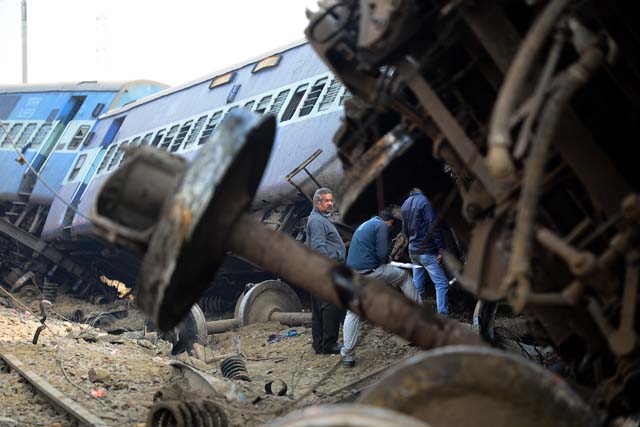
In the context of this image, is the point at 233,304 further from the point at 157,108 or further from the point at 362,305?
the point at 362,305

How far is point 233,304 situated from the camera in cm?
1628

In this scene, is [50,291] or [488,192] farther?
[50,291]

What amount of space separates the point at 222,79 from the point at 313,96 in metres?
4.17

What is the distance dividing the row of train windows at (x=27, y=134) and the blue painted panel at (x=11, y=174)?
12.3 inches

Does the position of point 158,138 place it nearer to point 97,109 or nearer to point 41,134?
point 97,109

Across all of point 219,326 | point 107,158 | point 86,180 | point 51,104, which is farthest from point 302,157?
point 51,104

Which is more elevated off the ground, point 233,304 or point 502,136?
point 502,136

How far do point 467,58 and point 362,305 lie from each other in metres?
1.27

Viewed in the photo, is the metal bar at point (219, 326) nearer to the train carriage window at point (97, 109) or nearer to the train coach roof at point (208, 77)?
the train coach roof at point (208, 77)

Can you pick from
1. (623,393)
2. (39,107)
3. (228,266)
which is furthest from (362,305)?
(39,107)

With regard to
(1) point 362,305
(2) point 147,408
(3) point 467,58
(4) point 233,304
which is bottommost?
(4) point 233,304

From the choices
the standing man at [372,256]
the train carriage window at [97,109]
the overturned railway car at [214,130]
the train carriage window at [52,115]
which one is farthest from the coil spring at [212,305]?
the train carriage window at [52,115]

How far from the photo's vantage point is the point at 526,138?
2.71m

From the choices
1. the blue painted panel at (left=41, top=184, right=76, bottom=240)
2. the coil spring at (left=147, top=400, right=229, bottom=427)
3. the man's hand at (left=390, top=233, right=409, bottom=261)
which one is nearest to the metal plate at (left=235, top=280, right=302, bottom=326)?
the man's hand at (left=390, top=233, right=409, bottom=261)
